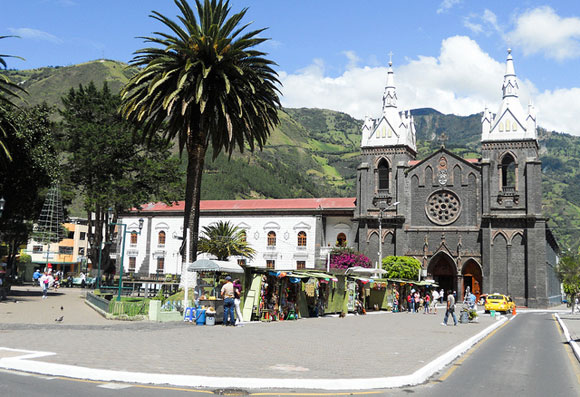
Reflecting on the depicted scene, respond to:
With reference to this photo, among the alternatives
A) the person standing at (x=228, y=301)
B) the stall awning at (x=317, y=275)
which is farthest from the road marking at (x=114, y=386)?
the stall awning at (x=317, y=275)

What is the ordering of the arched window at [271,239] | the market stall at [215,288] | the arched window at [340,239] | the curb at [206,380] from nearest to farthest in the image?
the curb at [206,380] → the market stall at [215,288] → the arched window at [340,239] → the arched window at [271,239]

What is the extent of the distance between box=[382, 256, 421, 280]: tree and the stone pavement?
37047mm

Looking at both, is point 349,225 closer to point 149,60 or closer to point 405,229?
point 405,229

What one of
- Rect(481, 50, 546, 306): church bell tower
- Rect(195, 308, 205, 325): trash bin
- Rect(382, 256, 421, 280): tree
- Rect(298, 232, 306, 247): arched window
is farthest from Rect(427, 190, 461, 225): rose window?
Rect(195, 308, 205, 325): trash bin

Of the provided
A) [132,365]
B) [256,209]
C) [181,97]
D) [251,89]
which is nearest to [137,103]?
[181,97]

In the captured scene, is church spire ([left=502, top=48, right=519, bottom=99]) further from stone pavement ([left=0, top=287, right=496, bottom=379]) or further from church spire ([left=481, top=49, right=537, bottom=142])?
stone pavement ([left=0, top=287, right=496, bottom=379])

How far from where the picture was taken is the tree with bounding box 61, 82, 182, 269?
45.5 meters

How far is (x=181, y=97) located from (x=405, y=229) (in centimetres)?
4167

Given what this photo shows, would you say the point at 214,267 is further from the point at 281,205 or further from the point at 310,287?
the point at 281,205

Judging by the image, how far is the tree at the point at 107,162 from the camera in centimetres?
4553

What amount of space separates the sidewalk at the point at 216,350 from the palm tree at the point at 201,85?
9941 mm

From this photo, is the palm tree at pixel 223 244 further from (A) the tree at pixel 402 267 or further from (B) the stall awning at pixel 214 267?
(B) the stall awning at pixel 214 267

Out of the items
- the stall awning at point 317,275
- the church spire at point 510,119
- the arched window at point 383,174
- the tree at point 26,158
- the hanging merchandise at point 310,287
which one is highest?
the church spire at point 510,119

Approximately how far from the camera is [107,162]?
4619 centimetres
